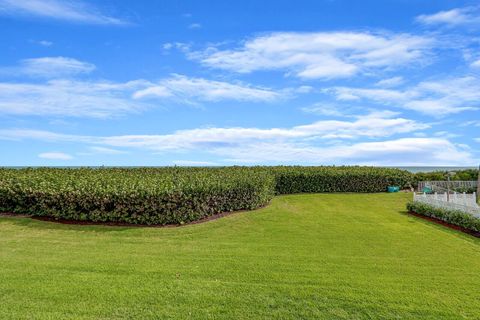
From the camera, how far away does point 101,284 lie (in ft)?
19.4

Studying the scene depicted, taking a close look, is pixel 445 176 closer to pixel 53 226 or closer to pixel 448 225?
pixel 448 225

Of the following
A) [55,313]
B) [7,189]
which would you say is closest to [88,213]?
[7,189]

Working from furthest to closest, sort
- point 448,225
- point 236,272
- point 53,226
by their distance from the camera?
point 448,225 → point 53,226 → point 236,272

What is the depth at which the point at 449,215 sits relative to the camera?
1219 cm

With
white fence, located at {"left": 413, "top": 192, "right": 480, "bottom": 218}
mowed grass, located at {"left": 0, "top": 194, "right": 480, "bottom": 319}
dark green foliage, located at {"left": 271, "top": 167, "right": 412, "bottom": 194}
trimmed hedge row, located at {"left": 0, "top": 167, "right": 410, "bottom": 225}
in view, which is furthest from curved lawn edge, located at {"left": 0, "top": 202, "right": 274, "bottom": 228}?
dark green foliage, located at {"left": 271, "top": 167, "right": 412, "bottom": 194}

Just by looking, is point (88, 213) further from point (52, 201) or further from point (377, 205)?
point (377, 205)

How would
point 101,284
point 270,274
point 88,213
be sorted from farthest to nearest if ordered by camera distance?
point 88,213
point 270,274
point 101,284

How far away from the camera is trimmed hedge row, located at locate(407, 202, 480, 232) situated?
10938 millimetres

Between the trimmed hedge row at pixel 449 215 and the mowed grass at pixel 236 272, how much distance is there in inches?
25.3

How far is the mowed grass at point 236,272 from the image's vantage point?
516 centimetres

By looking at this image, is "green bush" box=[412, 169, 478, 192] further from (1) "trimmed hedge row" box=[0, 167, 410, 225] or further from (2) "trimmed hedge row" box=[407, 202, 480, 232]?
(1) "trimmed hedge row" box=[0, 167, 410, 225]

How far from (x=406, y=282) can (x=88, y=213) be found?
26.2 feet

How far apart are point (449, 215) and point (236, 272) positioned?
8923 millimetres

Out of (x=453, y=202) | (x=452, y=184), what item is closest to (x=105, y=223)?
(x=453, y=202)
